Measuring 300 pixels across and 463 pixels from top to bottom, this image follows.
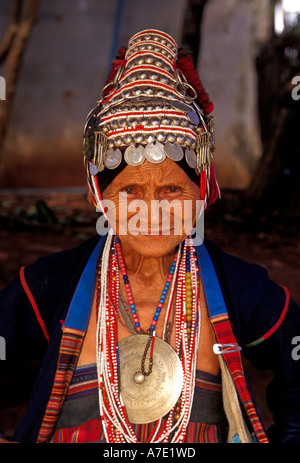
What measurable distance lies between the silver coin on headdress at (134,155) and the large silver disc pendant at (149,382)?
0.81 meters

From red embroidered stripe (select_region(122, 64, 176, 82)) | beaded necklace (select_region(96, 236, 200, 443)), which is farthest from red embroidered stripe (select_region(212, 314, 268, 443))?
red embroidered stripe (select_region(122, 64, 176, 82))

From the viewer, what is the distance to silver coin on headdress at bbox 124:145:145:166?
2014 mm

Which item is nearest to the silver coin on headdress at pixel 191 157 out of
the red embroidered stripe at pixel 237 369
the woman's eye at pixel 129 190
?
the woman's eye at pixel 129 190

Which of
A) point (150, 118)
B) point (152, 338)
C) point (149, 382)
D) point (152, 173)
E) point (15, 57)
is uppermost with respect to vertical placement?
point (15, 57)

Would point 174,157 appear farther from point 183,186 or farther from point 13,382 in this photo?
point 13,382

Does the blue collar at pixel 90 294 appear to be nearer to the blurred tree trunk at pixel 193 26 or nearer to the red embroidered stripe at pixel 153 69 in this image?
the red embroidered stripe at pixel 153 69

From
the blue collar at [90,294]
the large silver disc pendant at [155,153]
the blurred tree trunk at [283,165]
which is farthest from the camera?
the blurred tree trunk at [283,165]

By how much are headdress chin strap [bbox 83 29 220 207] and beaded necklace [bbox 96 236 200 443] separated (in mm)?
352

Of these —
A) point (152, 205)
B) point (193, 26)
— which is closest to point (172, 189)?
point (152, 205)

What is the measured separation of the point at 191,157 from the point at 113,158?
0.34 meters

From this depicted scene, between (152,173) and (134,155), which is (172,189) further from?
(134,155)

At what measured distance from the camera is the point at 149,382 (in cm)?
212

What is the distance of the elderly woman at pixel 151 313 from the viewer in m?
2.05
